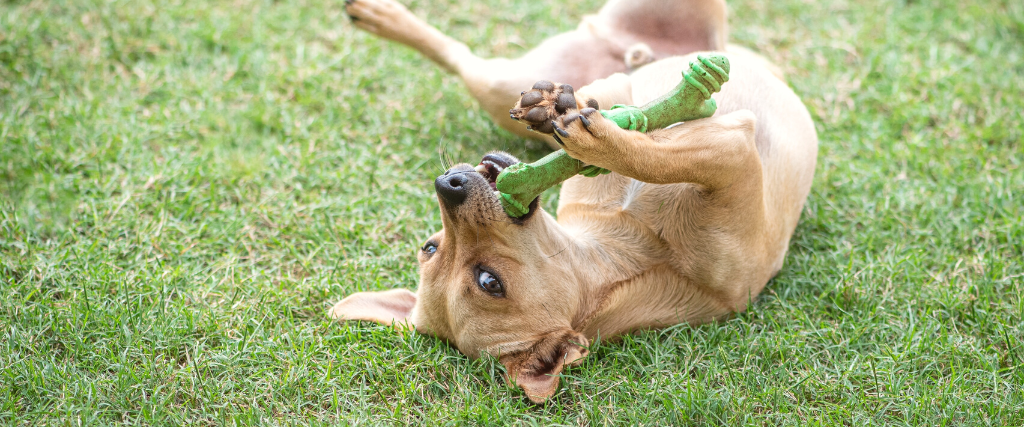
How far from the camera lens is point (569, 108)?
307 cm

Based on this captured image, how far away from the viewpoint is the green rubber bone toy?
305cm

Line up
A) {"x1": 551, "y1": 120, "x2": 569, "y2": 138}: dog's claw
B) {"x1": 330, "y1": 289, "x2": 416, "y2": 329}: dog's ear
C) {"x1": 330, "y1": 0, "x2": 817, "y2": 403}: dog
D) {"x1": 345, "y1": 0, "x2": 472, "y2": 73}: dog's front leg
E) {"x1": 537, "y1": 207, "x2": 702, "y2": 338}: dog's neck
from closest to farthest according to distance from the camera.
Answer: {"x1": 551, "y1": 120, "x2": 569, "y2": 138}: dog's claw, {"x1": 330, "y1": 0, "x2": 817, "y2": 403}: dog, {"x1": 537, "y1": 207, "x2": 702, "y2": 338}: dog's neck, {"x1": 330, "y1": 289, "x2": 416, "y2": 329}: dog's ear, {"x1": 345, "y1": 0, "x2": 472, "y2": 73}: dog's front leg

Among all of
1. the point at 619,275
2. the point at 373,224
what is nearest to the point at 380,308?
the point at 373,224

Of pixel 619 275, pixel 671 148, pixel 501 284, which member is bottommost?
pixel 619 275

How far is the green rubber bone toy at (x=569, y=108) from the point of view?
3055 mm

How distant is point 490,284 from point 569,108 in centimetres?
88

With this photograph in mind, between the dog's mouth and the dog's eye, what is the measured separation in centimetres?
42

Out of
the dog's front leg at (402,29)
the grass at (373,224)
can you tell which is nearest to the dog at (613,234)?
the grass at (373,224)

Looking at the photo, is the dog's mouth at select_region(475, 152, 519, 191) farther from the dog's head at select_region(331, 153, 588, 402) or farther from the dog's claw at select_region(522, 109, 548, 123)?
the dog's claw at select_region(522, 109, 548, 123)

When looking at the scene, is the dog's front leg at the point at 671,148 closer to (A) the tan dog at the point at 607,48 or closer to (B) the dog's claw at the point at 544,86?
(B) the dog's claw at the point at 544,86

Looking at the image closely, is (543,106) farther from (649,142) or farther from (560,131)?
(649,142)

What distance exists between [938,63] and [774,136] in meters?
2.84

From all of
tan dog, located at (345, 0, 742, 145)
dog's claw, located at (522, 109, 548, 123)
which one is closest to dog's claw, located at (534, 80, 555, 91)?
dog's claw, located at (522, 109, 548, 123)

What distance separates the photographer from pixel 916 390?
357cm
